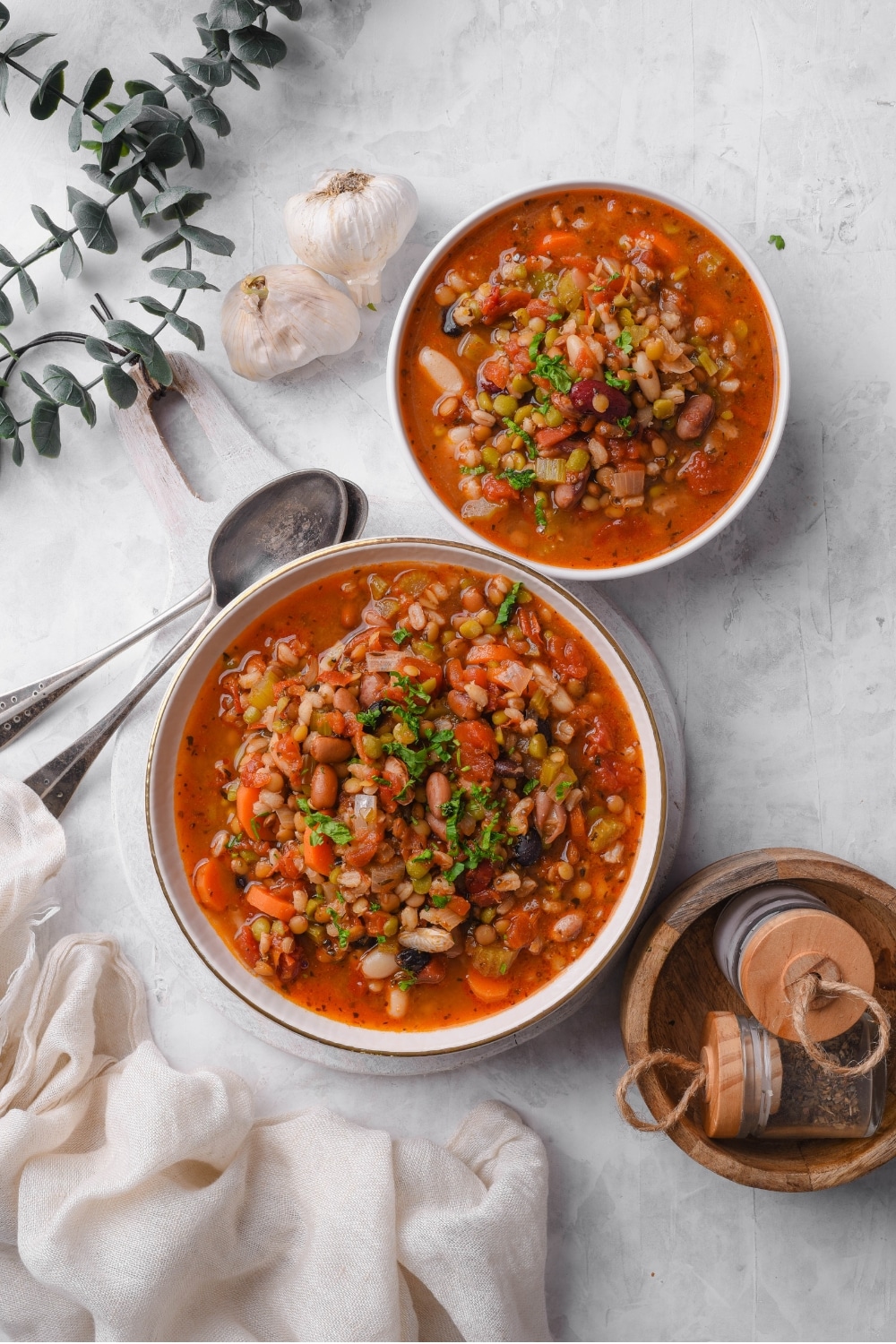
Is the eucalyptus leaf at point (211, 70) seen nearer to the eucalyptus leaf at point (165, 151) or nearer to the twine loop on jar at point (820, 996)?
the eucalyptus leaf at point (165, 151)

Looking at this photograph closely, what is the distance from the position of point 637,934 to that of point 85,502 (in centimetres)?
271

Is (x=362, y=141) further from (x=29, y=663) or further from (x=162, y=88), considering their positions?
(x=29, y=663)

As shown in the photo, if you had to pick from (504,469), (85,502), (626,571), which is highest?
(85,502)

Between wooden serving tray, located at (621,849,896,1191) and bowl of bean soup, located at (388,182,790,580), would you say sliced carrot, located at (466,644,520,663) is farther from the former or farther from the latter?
wooden serving tray, located at (621,849,896,1191)

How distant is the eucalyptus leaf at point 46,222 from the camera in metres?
3.48

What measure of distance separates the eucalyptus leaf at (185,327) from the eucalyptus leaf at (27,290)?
0.55 m

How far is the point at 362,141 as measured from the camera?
368 cm

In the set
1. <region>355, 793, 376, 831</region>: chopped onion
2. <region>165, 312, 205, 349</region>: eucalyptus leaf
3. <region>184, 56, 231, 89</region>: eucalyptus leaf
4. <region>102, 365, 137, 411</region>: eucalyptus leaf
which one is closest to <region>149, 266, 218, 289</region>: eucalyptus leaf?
<region>165, 312, 205, 349</region>: eucalyptus leaf

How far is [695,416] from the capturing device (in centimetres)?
320

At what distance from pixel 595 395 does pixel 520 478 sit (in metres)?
0.37

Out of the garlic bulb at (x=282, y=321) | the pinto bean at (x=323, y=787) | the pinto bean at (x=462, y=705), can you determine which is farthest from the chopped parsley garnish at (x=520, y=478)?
the pinto bean at (x=323, y=787)

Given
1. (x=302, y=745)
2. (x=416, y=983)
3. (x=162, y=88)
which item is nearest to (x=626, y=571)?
(x=302, y=745)

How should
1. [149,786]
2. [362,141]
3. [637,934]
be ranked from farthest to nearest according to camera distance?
1. [362,141]
2. [637,934]
3. [149,786]

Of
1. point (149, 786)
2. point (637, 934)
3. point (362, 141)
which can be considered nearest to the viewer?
point (149, 786)
